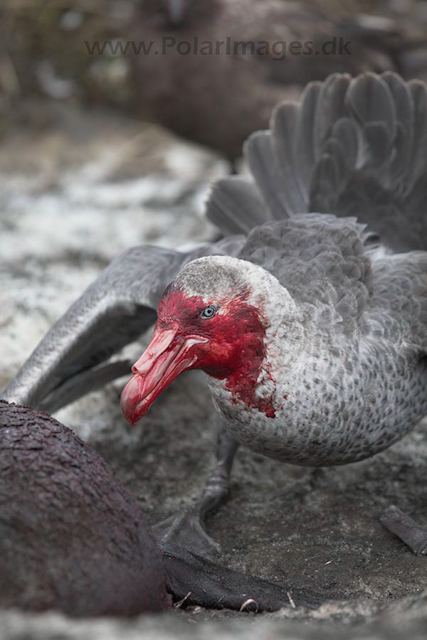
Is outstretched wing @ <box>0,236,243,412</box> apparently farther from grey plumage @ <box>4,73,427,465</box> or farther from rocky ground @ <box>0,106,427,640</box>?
rocky ground @ <box>0,106,427,640</box>

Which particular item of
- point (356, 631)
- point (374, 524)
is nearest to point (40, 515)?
point (356, 631)

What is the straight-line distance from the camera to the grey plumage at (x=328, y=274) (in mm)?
2664

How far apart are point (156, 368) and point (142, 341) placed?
1759 mm

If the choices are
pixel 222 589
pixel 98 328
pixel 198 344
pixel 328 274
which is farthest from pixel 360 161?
pixel 222 589

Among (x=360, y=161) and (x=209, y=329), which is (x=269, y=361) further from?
(x=360, y=161)

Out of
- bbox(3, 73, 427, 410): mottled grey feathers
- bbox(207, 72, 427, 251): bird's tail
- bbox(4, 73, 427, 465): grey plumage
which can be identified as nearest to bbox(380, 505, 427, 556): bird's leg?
bbox(4, 73, 427, 465): grey plumage

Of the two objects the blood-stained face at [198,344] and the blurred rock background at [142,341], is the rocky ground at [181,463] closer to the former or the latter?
the blurred rock background at [142,341]

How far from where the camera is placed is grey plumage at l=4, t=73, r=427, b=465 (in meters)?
2.66

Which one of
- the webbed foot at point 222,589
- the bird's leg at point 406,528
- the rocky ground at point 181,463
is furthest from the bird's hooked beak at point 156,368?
the bird's leg at point 406,528

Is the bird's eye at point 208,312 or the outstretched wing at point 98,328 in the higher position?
the bird's eye at point 208,312

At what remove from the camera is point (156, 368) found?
2.45 meters

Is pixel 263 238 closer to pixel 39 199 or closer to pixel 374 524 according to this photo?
pixel 374 524

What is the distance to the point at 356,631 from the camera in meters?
1.62

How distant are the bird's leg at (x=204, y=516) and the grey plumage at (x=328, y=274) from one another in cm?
45
